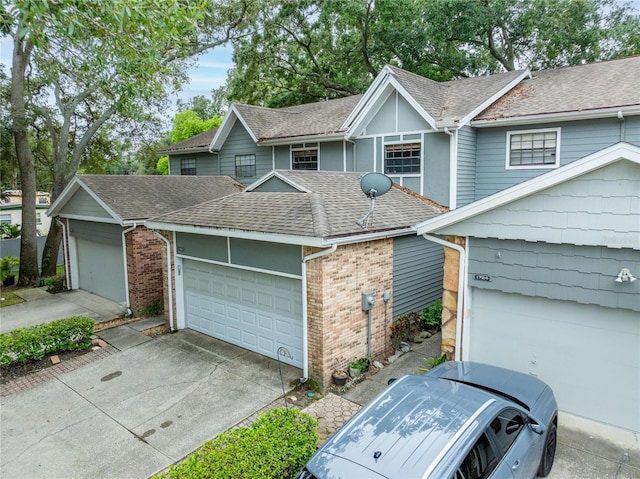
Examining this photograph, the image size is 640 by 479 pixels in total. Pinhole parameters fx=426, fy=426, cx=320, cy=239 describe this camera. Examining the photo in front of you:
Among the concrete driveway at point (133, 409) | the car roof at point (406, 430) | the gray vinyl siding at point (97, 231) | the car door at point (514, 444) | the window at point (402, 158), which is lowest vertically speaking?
the concrete driveway at point (133, 409)

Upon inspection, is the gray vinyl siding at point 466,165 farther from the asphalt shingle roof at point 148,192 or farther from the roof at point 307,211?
the asphalt shingle roof at point 148,192

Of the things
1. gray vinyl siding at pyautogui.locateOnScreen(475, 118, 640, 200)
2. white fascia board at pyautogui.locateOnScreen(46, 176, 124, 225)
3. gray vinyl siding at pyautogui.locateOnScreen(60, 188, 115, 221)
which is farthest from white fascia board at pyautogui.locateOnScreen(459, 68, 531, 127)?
gray vinyl siding at pyautogui.locateOnScreen(60, 188, 115, 221)

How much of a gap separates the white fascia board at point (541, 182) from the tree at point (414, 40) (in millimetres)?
17916

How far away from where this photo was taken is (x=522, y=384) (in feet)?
19.1

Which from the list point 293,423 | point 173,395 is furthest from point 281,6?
point 293,423

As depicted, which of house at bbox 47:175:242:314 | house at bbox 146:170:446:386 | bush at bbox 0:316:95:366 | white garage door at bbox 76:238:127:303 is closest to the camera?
house at bbox 146:170:446:386

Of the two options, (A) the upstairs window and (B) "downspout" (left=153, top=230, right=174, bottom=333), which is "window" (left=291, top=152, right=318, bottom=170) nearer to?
(A) the upstairs window

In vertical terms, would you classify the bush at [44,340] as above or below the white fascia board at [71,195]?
below

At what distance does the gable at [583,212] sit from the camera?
18.9 feet

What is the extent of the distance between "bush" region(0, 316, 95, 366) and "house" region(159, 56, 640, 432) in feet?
24.3

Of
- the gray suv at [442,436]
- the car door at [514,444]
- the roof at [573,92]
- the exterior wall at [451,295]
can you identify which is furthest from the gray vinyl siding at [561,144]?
the car door at [514,444]

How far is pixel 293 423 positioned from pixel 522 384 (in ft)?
10.4

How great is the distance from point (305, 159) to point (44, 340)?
10.1 meters

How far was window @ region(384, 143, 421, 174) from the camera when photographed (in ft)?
43.3
